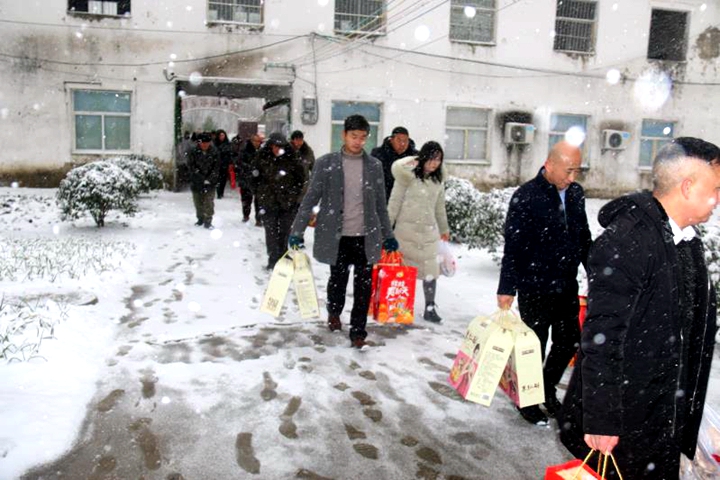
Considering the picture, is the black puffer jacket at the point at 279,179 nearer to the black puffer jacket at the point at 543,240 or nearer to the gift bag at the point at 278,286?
the gift bag at the point at 278,286

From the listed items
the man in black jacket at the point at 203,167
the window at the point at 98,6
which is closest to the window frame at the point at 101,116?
the window at the point at 98,6

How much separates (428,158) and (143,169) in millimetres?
10893

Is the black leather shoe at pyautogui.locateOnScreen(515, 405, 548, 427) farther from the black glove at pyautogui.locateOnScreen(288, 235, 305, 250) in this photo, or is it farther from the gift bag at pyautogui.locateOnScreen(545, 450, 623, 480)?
the black glove at pyautogui.locateOnScreen(288, 235, 305, 250)

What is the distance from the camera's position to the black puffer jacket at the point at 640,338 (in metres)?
2.25

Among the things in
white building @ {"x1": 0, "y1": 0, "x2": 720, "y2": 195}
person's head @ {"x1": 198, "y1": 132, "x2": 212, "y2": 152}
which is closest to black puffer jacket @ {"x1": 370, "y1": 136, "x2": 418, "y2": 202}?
person's head @ {"x1": 198, "y1": 132, "x2": 212, "y2": 152}

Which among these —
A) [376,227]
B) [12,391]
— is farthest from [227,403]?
[376,227]

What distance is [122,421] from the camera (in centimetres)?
385

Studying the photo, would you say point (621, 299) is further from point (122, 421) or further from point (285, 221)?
point (285, 221)

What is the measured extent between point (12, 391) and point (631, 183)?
21253 millimetres

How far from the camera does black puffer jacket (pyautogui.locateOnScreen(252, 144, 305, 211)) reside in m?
7.89

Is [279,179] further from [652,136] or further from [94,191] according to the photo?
[652,136]

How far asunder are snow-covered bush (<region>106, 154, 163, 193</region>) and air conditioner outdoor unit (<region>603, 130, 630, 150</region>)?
14.1 metres

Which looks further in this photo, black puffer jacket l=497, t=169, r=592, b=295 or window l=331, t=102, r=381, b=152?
window l=331, t=102, r=381, b=152

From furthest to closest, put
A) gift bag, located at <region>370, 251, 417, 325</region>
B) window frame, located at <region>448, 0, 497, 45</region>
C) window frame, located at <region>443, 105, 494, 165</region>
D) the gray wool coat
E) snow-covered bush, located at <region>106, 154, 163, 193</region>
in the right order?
window frame, located at <region>443, 105, 494, 165</region> < window frame, located at <region>448, 0, 497, 45</region> < snow-covered bush, located at <region>106, 154, 163, 193</region> < gift bag, located at <region>370, 251, 417, 325</region> < the gray wool coat
